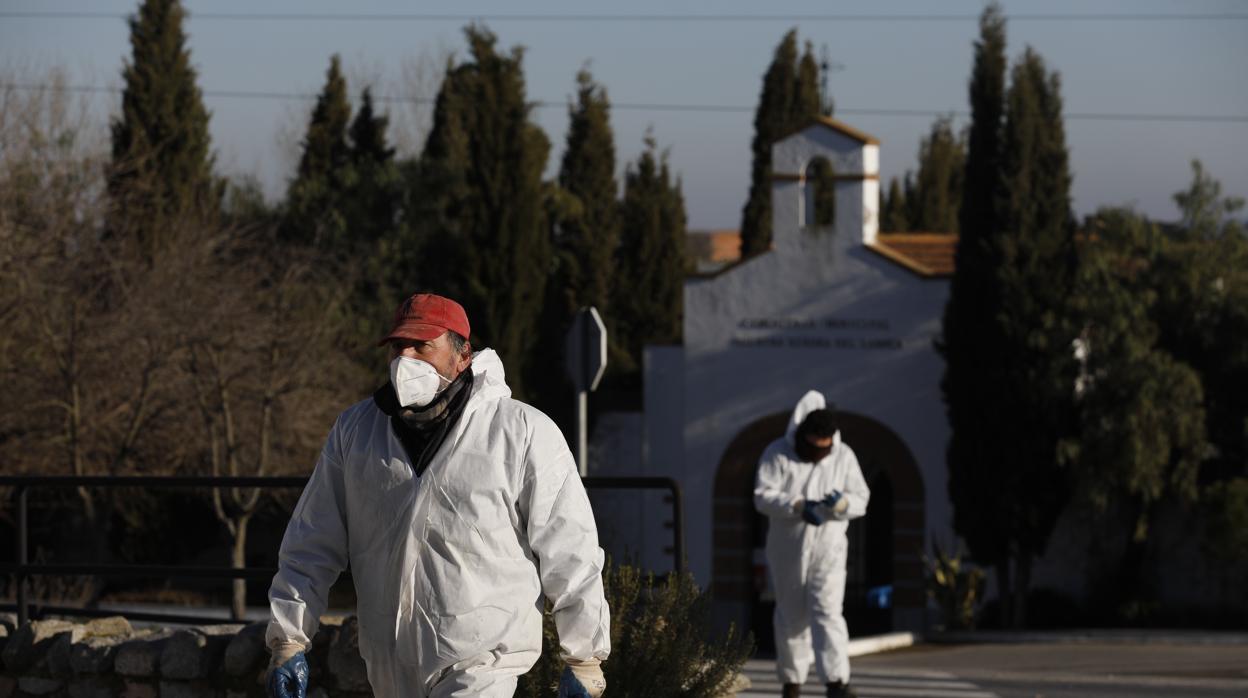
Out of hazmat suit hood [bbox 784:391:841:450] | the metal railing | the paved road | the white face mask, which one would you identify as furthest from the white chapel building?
the white face mask

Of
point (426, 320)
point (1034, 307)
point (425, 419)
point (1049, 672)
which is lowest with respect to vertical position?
point (1049, 672)

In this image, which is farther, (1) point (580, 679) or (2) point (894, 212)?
(2) point (894, 212)

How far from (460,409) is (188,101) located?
28.5 metres

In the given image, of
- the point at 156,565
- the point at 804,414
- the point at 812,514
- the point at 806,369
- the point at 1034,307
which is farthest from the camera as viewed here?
the point at 806,369

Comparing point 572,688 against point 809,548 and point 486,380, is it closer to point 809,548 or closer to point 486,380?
point 486,380

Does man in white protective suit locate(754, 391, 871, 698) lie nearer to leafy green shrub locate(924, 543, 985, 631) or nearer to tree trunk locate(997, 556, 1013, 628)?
leafy green shrub locate(924, 543, 985, 631)

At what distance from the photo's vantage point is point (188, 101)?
32.3m

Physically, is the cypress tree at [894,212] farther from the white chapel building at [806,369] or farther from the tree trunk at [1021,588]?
the tree trunk at [1021,588]

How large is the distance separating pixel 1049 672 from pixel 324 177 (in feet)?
86.4

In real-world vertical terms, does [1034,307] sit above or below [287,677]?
above

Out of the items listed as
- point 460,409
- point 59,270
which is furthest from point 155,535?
point 460,409

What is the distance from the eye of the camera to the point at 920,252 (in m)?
28.6

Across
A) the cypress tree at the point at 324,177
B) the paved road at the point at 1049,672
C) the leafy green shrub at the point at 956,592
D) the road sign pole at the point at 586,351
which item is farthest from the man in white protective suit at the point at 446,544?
the cypress tree at the point at 324,177

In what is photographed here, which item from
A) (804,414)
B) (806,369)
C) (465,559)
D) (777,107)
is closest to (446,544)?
(465,559)
